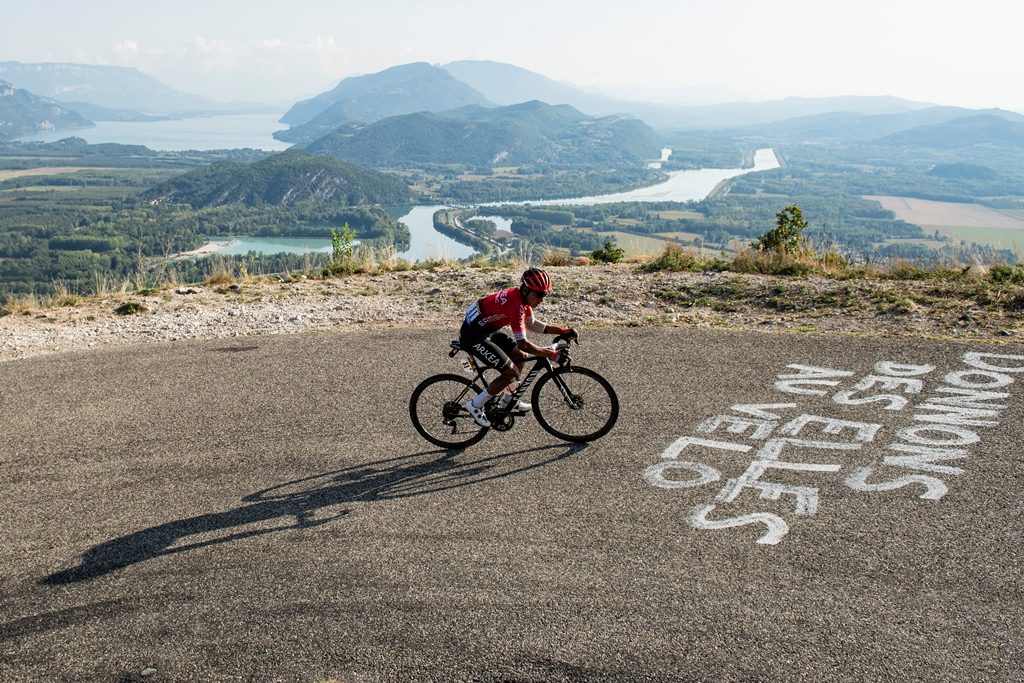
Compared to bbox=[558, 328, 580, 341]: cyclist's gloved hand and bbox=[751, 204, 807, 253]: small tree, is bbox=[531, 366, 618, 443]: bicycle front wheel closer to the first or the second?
bbox=[558, 328, 580, 341]: cyclist's gloved hand

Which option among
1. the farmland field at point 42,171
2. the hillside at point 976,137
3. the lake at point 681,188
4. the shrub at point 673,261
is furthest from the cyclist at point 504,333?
the hillside at point 976,137

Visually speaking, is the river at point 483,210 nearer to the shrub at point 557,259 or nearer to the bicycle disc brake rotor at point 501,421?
the shrub at point 557,259

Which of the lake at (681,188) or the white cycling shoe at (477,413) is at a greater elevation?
the lake at (681,188)

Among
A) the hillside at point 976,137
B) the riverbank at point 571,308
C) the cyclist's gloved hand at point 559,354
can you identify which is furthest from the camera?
the hillside at point 976,137

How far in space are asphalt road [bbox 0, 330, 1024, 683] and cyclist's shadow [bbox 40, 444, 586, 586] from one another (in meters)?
0.03

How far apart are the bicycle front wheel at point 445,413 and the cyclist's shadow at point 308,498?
0.72ft

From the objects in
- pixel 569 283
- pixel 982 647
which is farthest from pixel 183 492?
pixel 569 283

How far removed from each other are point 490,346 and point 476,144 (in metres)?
171

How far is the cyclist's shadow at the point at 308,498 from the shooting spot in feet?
19.1

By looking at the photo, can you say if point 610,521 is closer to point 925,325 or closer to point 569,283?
point 925,325

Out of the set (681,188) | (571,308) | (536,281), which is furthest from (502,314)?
(681,188)

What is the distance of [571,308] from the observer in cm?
1351

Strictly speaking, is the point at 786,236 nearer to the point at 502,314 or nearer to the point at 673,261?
the point at 673,261

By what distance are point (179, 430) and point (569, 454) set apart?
14.1 feet
